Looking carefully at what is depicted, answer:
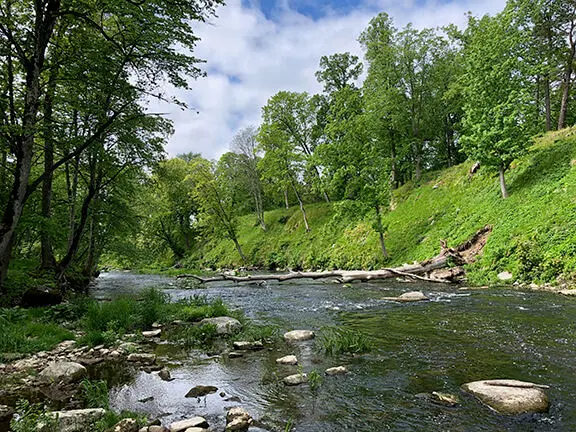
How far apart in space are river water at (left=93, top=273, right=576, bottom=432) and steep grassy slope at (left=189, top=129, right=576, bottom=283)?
4697 mm

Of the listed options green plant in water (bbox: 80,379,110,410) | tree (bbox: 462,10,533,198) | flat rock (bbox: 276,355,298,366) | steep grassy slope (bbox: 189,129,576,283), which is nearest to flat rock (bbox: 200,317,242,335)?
flat rock (bbox: 276,355,298,366)

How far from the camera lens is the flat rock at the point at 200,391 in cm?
607

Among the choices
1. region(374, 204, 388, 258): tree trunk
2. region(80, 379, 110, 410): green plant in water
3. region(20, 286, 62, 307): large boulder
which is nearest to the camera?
region(80, 379, 110, 410): green plant in water

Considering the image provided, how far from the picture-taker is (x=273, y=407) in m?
5.49

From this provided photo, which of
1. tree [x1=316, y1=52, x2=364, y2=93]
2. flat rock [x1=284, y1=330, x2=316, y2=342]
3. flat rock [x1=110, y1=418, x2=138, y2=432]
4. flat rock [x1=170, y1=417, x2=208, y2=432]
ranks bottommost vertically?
flat rock [x1=284, y1=330, x2=316, y2=342]

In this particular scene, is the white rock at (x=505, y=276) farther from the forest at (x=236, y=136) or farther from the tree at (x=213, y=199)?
the tree at (x=213, y=199)

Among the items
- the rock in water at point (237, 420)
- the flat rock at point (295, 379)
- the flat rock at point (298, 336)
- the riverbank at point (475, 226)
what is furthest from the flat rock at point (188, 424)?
the riverbank at point (475, 226)

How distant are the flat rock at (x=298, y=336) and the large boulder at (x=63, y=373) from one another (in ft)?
15.8

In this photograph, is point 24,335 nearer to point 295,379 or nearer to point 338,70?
point 295,379

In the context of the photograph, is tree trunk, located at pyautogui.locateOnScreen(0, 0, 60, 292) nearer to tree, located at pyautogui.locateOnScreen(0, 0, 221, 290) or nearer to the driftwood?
tree, located at pyautogui.locateOnScreen(0, 0, 221, 290)

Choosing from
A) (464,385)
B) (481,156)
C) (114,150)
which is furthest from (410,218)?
(464,385)

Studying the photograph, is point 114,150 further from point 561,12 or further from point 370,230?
point 561,12

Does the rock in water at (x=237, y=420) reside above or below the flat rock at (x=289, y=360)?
above

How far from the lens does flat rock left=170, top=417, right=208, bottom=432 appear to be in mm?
4641
